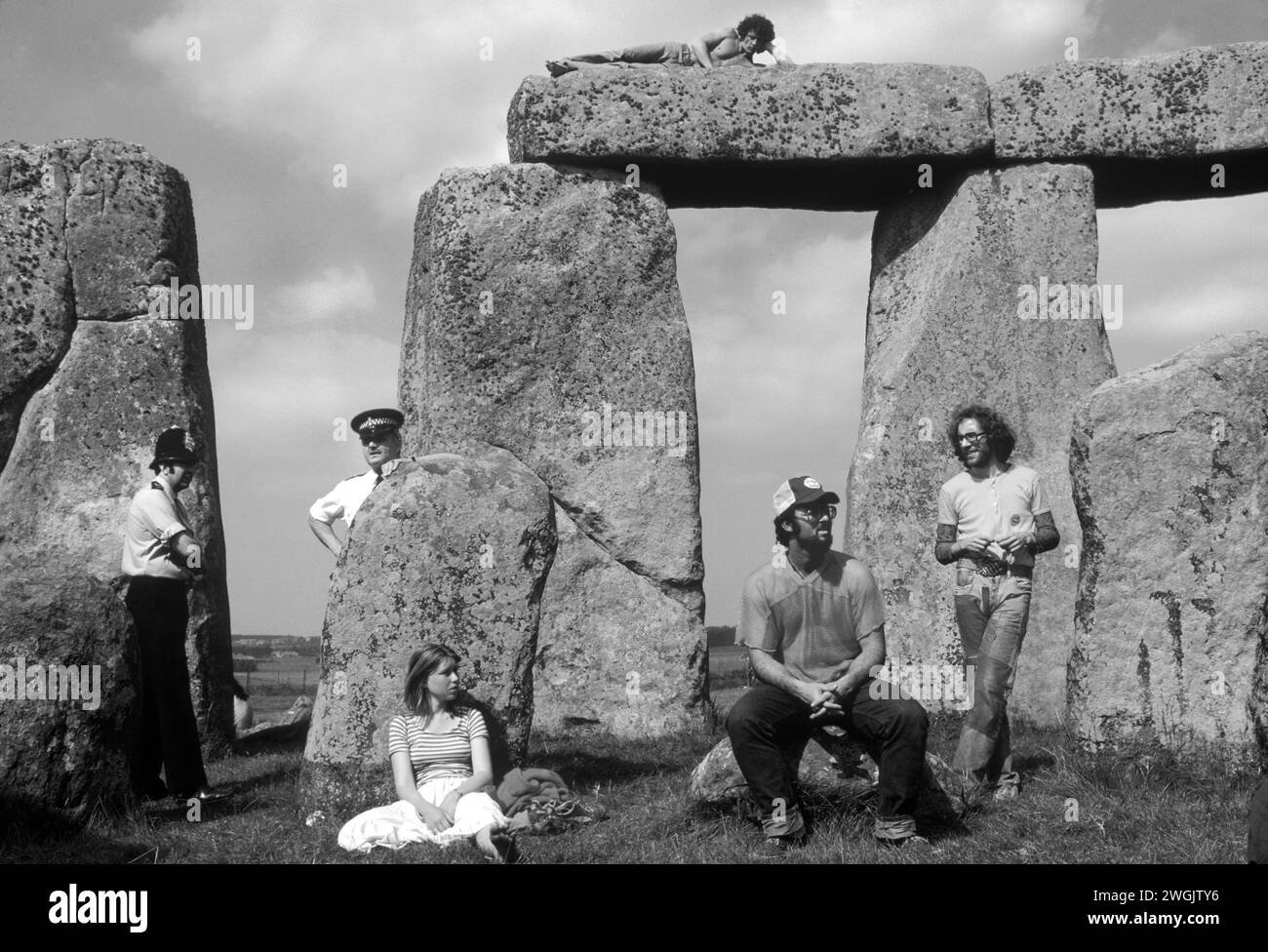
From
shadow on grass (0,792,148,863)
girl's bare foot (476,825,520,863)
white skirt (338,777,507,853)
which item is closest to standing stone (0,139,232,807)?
shadow on grass (0,792,148,863)

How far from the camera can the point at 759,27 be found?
1143 cm

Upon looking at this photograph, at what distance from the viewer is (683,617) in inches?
419

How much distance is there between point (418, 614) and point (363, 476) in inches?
76.5

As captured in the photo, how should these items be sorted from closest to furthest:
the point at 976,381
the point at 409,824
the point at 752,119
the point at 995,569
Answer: the point at 409,824 < the point at 995,569 < the point at 752,119 < the point at 976,381

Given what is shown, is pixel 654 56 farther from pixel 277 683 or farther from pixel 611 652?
pixel 277 683

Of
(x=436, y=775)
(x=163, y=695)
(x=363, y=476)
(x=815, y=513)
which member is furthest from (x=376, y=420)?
(x=815, y=513)

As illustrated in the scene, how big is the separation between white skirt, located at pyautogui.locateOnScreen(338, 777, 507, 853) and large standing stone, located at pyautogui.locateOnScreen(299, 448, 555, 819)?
1.54 feet

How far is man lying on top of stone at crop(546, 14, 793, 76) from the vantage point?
1122 cm

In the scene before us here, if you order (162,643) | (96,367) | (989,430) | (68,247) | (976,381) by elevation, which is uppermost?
(68,247)

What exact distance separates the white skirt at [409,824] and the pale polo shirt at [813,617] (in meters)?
1.35

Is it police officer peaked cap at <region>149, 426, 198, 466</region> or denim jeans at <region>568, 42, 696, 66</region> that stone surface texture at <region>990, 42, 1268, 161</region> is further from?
police officer peaked cap at <region>149, 426, 198, 466</region>

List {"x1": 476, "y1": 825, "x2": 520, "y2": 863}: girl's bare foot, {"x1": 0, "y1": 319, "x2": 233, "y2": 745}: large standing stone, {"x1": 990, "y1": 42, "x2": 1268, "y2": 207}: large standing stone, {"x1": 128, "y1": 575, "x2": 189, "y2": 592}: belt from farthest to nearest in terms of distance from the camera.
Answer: {"x1": 990, "y1": 42, "x2": 1268, "y2": 207}: large standing stone, {"x1": 0, "y1": 319, "x2": 233, "y2": 745}: large standing stone, {"x1": 128, "y1": 575, "x2": 189, "y2": 592}: belt, {"x1": 476, "y1": 825, "x2": 520, "y2": 863}: girl's bare foot

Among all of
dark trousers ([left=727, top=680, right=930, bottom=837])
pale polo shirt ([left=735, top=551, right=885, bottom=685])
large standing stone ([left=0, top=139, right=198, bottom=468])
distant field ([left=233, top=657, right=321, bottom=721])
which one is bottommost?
distant field ([left=233, top=657, right=321, bottom=721])
